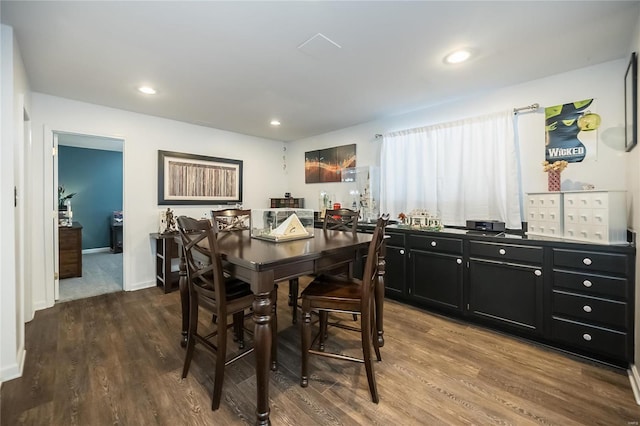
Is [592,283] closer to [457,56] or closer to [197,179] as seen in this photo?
[457,56]

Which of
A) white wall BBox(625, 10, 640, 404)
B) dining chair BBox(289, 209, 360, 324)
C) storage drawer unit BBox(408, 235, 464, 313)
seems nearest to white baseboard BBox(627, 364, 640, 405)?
white wall BBox(625, 10, 640, 404)

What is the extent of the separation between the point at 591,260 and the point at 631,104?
3.86ft

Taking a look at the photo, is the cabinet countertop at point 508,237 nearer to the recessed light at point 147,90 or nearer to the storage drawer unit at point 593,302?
the storage drawer unit at point 593,302

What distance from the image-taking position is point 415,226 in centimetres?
330

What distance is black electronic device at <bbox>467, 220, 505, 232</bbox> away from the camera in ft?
9.19

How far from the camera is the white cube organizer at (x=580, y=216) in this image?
2045 mm

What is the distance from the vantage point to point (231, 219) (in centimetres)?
299

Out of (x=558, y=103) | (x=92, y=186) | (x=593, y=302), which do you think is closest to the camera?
(x=593, y=302)

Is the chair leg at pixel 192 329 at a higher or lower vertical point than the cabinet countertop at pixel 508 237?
lower

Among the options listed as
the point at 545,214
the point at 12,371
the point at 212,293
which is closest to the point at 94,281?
the point at 12,371

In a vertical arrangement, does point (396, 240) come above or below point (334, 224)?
below

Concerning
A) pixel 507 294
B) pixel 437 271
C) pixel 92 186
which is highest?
pixel 92 186

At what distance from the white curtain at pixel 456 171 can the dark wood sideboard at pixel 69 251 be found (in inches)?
189

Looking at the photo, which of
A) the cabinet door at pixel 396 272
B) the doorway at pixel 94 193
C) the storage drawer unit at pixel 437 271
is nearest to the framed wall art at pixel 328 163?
the cabinet door at pixel 396 272
